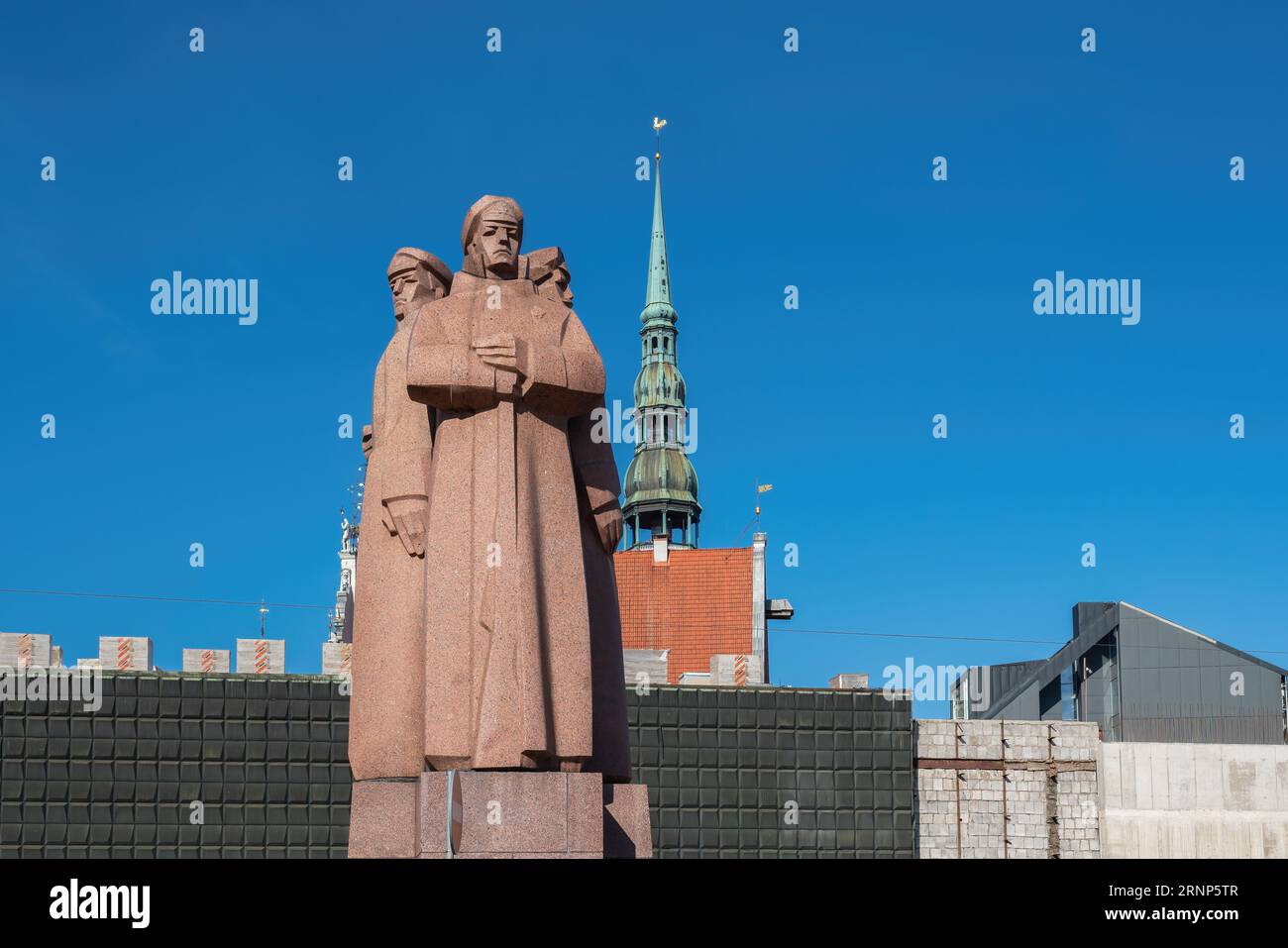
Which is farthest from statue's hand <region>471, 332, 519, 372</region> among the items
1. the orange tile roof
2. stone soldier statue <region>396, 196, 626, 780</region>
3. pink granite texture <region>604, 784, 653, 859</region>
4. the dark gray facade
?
the orange tile roof

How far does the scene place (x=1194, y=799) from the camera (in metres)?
44.2

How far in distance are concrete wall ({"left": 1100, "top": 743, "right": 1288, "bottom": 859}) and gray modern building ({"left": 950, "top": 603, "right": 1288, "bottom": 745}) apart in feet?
9.10

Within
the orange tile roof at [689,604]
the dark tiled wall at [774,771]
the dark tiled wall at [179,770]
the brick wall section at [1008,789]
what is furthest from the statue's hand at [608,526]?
the orange tile roof at [689,604]

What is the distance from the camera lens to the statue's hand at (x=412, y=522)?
1350cm

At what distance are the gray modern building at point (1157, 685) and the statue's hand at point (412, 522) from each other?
1503 inches

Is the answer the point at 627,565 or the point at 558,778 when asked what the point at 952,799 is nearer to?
the point at 627,565

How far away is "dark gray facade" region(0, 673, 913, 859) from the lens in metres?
38.2

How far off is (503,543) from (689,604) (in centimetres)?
4181

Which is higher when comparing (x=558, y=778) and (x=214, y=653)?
(x=214, y=653)

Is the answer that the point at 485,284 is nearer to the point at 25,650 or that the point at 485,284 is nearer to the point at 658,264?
the point at 25,650
